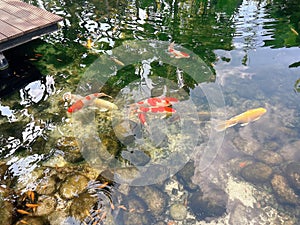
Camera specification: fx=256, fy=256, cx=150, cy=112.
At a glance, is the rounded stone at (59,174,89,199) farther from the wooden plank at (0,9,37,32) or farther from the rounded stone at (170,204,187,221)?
the wooden plank at (0,9,37,32)

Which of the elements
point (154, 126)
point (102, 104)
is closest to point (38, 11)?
point (102, 104)

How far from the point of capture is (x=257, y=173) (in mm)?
4285

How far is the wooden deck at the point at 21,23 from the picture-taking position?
5.39 meters

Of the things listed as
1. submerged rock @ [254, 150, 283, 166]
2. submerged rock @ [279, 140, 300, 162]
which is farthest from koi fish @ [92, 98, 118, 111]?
submerged rock @ [279, 140, 300, 162]

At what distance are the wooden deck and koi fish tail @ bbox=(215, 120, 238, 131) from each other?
171 inches

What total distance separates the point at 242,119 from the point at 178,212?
2323 mm

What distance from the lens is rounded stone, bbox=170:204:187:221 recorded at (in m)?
3.77

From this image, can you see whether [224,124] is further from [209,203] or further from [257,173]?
[209,203]

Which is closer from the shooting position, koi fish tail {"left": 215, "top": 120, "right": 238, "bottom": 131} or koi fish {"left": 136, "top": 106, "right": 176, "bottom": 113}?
koi fish tail {"left": 215, "top": 120, "right": 238, "bottom": 131}

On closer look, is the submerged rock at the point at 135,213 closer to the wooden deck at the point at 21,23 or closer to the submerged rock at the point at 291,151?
the submerged rock at the point at 291,151

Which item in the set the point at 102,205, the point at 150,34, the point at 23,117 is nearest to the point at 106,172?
the point at 102,205

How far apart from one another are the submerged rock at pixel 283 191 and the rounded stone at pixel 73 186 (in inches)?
119

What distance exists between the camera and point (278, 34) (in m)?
7.71

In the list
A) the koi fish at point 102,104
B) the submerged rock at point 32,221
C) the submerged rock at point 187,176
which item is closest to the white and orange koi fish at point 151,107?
the koi fish at point 102,104
